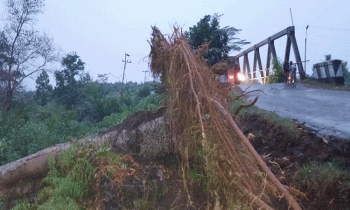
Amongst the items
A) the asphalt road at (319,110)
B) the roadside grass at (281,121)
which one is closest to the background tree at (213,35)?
the asphalt road at (319,110)

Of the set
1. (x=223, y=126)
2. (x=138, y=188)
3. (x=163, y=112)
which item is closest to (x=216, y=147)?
(x=223, y=126)

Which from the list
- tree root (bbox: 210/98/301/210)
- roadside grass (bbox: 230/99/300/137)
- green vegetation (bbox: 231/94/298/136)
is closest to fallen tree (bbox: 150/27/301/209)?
tree root (bbox: 210/98/301/210)

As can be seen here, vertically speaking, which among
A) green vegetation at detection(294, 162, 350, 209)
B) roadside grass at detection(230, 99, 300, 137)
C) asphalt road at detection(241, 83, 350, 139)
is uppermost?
roadside grass at detection(230, 99, 300, 137)

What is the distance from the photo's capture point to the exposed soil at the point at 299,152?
461cm

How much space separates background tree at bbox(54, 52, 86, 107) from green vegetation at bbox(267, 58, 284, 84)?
12072mm

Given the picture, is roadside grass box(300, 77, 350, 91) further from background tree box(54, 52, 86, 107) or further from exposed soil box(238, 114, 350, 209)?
background tree box(54, 52, 86, 107)

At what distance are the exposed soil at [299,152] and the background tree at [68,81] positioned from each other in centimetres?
1918

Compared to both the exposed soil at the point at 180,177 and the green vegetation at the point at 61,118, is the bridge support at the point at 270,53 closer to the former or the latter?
the green vegetation at the point at 61,118

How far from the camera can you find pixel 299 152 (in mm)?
5918

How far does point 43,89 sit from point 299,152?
23761 mm

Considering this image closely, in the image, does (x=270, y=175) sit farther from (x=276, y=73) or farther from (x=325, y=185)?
(x=276, y=73)

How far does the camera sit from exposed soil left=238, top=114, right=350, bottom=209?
181 inches

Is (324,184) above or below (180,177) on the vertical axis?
below

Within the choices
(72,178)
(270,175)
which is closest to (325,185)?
(270,175)
